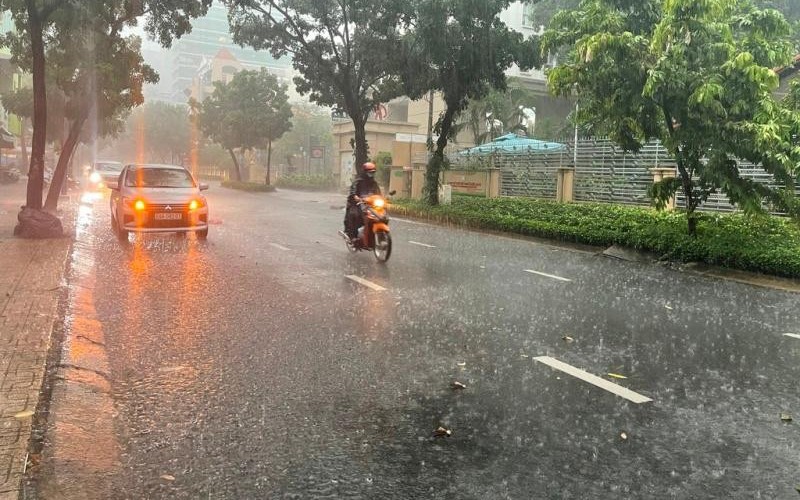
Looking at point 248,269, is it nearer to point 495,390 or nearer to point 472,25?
point 495,390

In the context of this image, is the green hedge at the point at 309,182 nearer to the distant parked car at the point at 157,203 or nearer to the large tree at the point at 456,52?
the large tree at the point at 456,52

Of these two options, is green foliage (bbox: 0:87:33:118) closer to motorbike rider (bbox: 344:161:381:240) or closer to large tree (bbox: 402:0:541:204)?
large tree (bbox: 402:0:541:204)

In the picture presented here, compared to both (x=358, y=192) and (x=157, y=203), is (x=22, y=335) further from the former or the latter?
(x=157, y=203)

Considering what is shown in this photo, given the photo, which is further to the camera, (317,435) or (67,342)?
(67,342)

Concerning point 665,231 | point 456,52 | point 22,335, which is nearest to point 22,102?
point 456,52

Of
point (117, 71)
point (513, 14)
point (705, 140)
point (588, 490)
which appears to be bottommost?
point (588, 490)

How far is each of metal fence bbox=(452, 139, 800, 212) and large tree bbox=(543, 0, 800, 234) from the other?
7.99ft

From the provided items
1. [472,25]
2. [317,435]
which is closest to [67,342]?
[317,435]

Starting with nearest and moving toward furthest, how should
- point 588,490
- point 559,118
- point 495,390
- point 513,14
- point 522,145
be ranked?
point 588,490 → point 495,390 → point 522,145 → point 559,118 → point 513,14

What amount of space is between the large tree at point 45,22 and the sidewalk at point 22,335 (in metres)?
2.36

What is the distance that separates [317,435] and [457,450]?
0.83m

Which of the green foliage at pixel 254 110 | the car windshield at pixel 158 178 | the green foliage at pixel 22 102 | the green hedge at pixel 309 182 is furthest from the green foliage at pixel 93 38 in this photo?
the green hedge at pixel 309 182

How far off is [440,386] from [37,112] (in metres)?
11.8

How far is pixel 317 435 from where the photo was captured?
390 centimetres
